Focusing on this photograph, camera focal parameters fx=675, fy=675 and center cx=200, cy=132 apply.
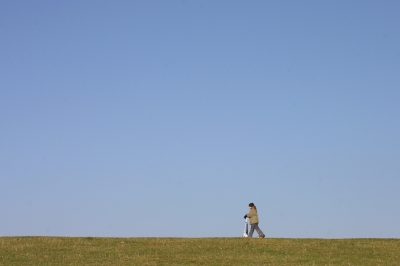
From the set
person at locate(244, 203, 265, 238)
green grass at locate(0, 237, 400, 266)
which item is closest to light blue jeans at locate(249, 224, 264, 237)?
person at locate(244, 203, 265, 238)

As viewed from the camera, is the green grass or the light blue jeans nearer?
the green grass

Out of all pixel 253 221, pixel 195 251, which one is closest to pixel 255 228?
pixel 253 221

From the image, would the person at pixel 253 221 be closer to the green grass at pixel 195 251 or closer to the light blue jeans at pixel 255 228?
the light blue jeans at pixel 255 228

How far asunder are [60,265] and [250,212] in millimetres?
13955

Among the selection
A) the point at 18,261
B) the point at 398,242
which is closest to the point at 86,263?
the point at 18,261

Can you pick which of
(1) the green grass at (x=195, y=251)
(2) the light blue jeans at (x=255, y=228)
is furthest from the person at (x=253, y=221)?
(1) the green grass at (x=195, y=251)

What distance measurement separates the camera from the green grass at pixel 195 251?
31328mm

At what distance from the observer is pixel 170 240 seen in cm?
3725

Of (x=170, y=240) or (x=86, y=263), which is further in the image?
(x=170, y=240)

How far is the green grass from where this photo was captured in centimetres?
3133

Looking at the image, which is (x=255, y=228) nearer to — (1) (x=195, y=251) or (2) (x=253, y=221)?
(2) (x=253, y=221)

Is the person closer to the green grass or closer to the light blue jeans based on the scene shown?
the light blue jeans

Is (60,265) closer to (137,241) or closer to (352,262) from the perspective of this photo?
(137,241)

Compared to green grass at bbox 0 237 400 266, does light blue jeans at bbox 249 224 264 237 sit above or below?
above
